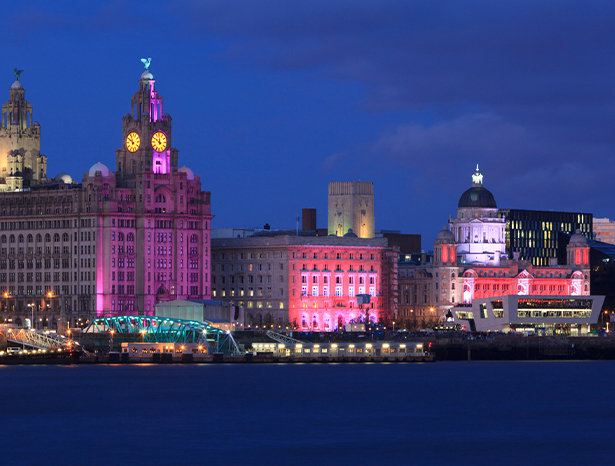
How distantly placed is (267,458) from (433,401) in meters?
49.0

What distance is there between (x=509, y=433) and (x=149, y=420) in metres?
32.0

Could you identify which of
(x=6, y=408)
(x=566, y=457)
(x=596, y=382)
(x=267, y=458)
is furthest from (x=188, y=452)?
(x=596, y=382)

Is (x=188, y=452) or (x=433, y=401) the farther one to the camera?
(x=433, y=401)

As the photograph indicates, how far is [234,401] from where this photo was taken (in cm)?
16312

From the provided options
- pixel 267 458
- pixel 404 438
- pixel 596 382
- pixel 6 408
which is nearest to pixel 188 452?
pixel 267 458

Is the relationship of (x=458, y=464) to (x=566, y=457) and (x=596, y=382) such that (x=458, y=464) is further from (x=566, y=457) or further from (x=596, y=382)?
(x=596, y=382)

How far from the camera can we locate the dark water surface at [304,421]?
119 m

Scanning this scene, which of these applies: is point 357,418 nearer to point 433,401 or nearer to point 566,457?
point 433,401

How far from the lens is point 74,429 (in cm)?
13675

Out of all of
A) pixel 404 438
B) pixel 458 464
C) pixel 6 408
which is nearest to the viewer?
pixel 458 464

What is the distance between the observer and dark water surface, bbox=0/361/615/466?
119m

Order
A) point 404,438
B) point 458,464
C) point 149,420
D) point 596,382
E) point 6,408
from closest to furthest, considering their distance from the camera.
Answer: point 458,464
point 404,438
point 149,420
point 6,408
point 596,382

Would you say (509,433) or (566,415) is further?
(566,415)

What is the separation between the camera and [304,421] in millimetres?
143125
